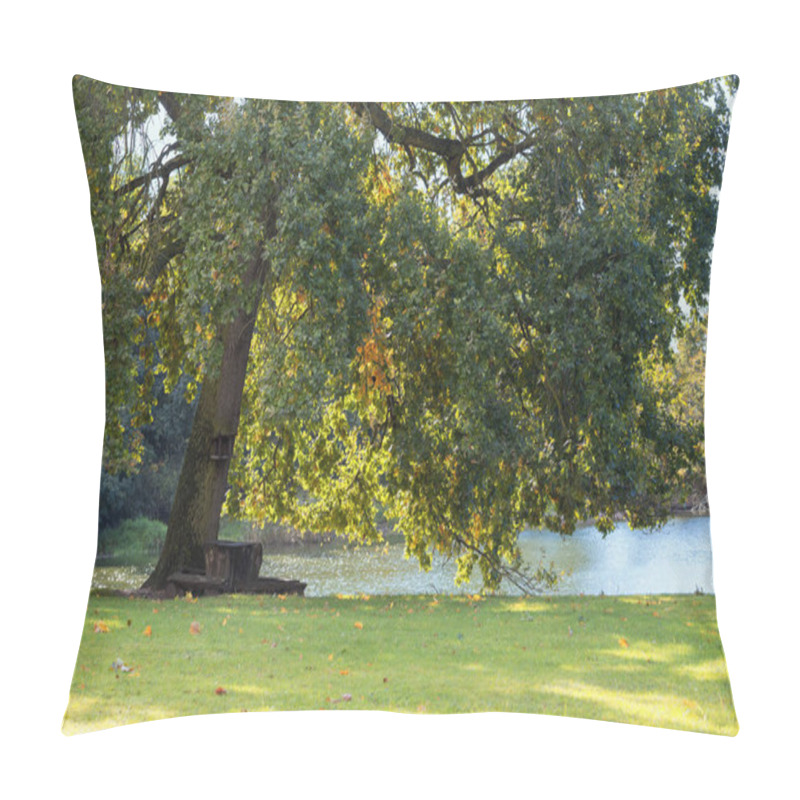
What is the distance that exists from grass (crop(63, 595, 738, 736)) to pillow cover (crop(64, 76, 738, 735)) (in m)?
0.01

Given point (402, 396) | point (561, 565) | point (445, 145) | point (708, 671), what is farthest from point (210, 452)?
point (708, 671)

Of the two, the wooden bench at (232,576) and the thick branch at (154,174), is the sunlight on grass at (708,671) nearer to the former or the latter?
the wooden bench at (232,576)

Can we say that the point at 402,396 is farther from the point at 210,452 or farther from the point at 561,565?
the point at 561,565

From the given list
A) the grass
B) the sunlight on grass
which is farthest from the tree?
the sunlight on grass

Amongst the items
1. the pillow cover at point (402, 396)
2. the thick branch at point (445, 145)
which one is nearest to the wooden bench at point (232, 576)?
the pillow cover at point (402, 396)

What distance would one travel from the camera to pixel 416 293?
504cm

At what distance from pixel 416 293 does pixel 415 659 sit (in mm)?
1764

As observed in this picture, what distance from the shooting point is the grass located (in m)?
4.71

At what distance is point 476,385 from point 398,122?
1358mm

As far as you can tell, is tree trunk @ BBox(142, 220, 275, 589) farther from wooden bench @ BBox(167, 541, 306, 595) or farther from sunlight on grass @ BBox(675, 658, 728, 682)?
sunlight on grass @ BBox(675, 658, 728, 682)

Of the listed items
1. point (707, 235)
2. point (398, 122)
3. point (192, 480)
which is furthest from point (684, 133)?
point (192, 480)

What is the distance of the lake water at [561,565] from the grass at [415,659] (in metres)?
0.08

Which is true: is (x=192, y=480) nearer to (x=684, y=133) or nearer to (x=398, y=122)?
(x=398, y=122)

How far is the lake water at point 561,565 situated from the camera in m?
4.83
